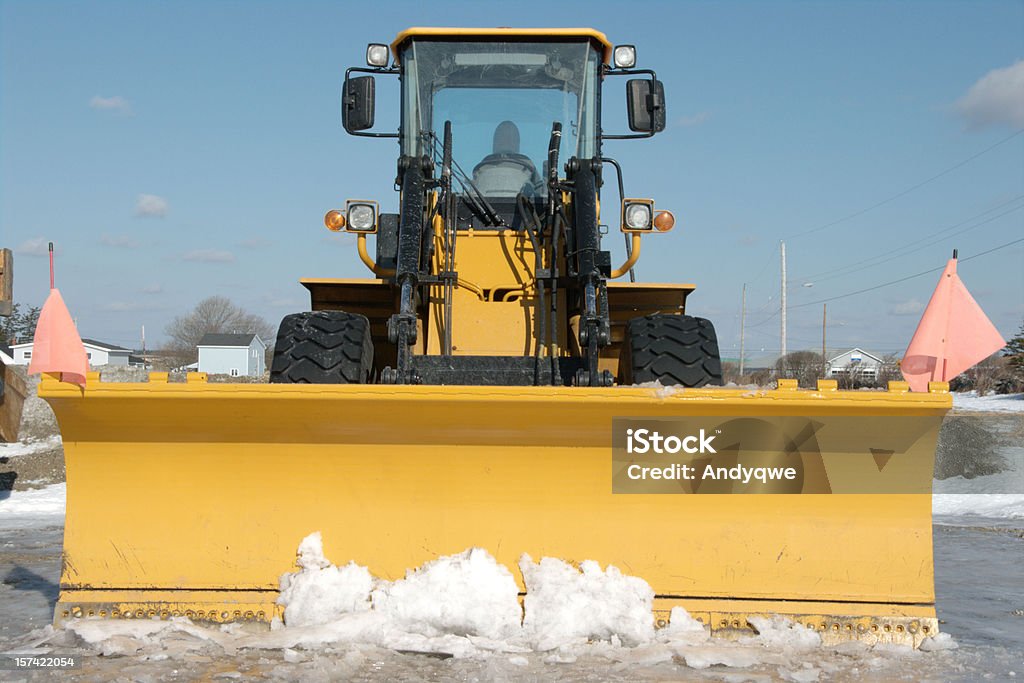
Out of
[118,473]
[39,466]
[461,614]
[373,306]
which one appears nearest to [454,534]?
[461,614]

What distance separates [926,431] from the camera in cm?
402

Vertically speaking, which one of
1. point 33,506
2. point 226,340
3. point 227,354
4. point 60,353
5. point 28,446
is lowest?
point 33,506

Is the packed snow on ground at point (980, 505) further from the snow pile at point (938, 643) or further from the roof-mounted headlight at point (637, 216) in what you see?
the snow pile at point (938, 643)

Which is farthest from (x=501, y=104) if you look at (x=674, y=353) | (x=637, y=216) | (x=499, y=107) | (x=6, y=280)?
(x=6, y=280)

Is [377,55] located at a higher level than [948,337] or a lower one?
higher

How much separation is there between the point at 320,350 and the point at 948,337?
2931mm

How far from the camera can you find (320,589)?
3.99m

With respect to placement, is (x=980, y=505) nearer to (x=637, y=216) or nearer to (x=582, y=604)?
(x=637, y=216)

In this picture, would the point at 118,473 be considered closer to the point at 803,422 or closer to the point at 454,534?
the point at 454,534

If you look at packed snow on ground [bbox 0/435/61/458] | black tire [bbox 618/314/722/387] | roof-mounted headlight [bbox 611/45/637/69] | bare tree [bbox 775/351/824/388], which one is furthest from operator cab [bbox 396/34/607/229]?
bare tree [bbox 775/351/824/388]

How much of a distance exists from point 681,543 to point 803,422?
2.29ft

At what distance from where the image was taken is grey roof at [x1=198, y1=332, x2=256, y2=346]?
219ft

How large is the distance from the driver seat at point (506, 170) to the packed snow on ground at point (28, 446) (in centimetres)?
929

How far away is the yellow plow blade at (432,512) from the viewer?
3.99 meters
